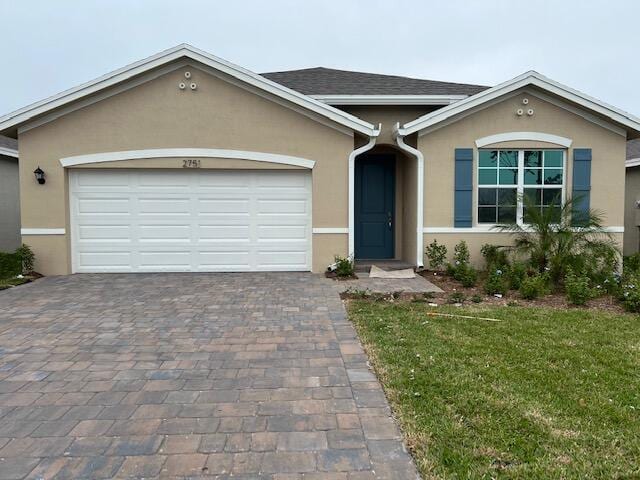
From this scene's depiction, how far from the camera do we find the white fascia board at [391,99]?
31.4 ft

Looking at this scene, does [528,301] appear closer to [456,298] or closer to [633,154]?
[456,298]

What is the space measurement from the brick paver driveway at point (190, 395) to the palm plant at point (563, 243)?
4348 mm

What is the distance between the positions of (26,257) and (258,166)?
501cm

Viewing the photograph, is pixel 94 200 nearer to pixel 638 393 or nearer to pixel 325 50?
pixel 638 393

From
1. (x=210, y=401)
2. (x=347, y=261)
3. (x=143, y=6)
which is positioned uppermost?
(x=143, y=6)

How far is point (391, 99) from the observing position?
31.4ft

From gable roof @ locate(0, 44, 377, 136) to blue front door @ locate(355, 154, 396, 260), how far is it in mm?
1763

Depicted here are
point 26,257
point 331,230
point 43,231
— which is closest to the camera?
point 26,257

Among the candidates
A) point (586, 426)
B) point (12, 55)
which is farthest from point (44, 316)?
point (12, 55)

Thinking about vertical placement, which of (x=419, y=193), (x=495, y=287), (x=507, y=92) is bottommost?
(x=495, y=287)

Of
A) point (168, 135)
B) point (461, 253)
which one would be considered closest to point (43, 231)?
point (168, 135)

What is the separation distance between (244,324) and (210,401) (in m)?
2.11

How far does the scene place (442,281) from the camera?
326 inches

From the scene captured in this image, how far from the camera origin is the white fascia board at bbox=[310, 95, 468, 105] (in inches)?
377
